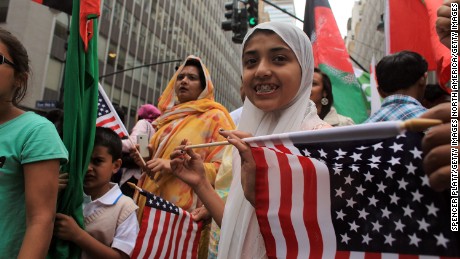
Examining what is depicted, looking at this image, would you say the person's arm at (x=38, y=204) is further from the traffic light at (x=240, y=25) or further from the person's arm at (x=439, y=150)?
the traffic light at (x=240, y=25)

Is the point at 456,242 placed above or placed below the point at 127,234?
above

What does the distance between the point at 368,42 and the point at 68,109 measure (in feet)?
173

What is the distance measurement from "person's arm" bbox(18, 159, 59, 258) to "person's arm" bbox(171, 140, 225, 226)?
661 mm

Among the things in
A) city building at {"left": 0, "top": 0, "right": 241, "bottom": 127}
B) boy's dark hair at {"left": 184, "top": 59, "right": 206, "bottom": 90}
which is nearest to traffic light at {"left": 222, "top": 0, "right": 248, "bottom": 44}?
city building at {"left": 0, "top": 0, "right": 241, "bottom": 127}

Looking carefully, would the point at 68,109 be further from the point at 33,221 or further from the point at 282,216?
the point at 282,216

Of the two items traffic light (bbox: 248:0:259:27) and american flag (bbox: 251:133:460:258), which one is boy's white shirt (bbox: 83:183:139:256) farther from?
traffic light (bbox: 248:0:259:27)

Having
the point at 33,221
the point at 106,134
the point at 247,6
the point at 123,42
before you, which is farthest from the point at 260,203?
the point at 123,42

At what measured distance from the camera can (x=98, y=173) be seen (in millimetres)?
2527

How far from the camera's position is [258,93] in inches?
68.9

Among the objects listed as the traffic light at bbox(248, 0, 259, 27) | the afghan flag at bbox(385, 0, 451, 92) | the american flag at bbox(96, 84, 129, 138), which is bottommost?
the american flag at bbox(96, 84, 129, 138)

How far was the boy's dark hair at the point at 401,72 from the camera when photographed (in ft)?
8.39

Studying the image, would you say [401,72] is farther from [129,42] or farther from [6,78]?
[129,42]

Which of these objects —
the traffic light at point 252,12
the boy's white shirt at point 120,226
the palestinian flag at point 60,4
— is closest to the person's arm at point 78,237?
the boy's white shirt at point 120,226

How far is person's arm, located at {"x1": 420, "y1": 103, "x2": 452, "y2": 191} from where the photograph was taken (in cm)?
94
